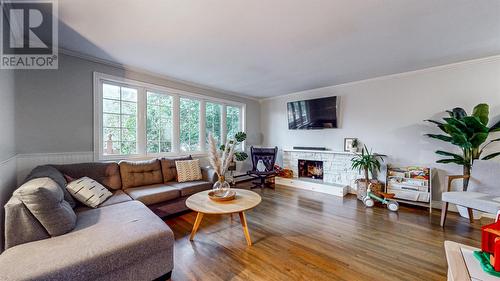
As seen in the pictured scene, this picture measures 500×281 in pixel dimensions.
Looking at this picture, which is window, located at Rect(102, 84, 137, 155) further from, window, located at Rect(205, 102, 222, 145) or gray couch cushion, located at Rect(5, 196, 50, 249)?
gray couch cushion, located at Rect(5, 196, 50, 249)

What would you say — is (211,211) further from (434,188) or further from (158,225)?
(434,188)

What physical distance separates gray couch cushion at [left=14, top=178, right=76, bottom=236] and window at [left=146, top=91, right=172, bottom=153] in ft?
7.43

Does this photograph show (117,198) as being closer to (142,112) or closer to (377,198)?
(142,112)

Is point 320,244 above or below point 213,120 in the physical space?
below

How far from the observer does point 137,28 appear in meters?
2.18

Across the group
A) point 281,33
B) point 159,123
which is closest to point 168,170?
point 159,123

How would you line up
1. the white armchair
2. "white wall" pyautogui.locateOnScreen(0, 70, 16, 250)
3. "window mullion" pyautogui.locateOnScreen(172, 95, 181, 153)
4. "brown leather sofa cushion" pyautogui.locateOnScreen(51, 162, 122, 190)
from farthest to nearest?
1. "window mullion" pyautogui.locateOnScreen(172, 95, 181, 153)
2. "brown leather sofa cushion" pyautogui.locateOnScreen(51, 162, 122, 190)
3. the white armchair
4. "white wall" pyautogui.locateOnScreen(0, 70, 16, 250)

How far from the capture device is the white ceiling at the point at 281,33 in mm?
1808

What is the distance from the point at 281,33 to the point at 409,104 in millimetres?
3036

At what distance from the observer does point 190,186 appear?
3143 millimetres

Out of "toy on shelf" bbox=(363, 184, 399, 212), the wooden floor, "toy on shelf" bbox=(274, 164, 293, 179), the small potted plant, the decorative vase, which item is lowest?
the wooden floor

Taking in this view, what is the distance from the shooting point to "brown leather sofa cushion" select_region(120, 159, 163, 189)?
298 centimetres

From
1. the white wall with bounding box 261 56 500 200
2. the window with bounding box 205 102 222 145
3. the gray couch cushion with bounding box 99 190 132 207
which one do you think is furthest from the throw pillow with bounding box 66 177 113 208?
the white wall with bounding box 261 56 500 200
